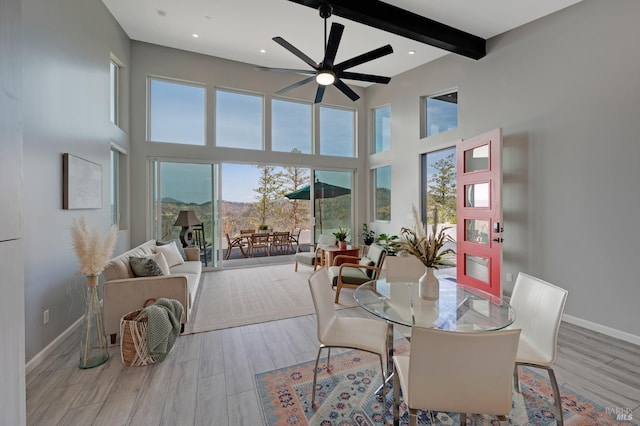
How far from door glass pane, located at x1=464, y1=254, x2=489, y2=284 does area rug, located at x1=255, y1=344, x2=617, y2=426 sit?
1.75 metres

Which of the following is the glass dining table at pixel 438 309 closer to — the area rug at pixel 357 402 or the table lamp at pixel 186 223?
the area rug at pixel 357 402

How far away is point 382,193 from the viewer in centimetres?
646

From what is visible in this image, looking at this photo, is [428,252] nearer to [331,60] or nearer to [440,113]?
[331,60]

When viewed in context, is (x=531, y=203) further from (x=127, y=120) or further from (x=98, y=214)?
(x=127, y=120)

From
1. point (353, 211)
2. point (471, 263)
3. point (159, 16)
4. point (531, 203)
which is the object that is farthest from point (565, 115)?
point (159, 16)

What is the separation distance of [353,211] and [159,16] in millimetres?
5110

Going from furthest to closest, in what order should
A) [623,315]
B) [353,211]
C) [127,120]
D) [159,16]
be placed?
[353,211], [127,120], [159,16], [623,315]

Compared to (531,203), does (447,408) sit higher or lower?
lower

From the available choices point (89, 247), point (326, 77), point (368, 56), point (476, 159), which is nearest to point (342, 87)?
point (326, 77)

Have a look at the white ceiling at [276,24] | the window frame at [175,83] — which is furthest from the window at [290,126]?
the window frame at [175,83]

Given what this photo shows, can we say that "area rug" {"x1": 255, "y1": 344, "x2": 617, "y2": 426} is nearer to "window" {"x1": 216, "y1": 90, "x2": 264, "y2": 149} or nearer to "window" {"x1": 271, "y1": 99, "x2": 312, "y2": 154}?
"window" {"x1": 216, "y1": 90, "x2": 264, "y2": 149}

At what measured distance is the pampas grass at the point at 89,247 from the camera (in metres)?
2.21

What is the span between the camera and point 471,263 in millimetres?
4074

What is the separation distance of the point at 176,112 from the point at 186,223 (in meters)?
2.20
